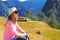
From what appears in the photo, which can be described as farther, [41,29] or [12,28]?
[41,29]

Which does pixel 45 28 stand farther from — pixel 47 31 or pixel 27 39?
pixel 27 39

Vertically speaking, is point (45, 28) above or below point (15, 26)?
below

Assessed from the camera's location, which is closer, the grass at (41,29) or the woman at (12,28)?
the woman at (12,28)

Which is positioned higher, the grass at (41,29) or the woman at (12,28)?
the woman at (12,28)

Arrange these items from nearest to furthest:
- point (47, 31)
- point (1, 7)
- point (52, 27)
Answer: point (1, 7)
point (47, 31)
point (52, 27)

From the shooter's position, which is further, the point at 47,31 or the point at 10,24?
the point at 47,31

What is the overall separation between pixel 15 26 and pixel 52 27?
45.3ft

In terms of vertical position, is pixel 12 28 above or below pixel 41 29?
above

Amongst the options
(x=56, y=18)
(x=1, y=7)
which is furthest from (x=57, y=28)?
(x=1, y=7)

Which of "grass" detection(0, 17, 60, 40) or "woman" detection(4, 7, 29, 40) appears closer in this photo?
"woman" detection(4, 7, 29, 40)

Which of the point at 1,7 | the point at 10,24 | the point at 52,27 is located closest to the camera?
the point at 10,24

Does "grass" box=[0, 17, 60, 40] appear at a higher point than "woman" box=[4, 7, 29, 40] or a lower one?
lower

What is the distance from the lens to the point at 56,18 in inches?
814

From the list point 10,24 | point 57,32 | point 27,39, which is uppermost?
point 10,24
